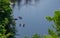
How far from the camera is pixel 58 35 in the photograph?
1.93m

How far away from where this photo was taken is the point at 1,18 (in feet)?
17.7

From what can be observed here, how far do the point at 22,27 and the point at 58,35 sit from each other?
35.8 feet

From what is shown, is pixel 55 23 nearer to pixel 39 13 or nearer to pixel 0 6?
pixel 0 6

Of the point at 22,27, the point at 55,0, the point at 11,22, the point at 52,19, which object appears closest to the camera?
the point at 52,19

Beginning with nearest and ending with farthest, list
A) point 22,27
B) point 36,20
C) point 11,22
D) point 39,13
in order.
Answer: point 11,22 → point 22,27 → point 36,20 → point 39,13

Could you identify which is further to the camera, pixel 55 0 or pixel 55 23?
pixel 55 0

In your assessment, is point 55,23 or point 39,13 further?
point 39,13

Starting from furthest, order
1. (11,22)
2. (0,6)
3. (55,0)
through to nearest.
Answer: (55,0), (11,22), (0,6)

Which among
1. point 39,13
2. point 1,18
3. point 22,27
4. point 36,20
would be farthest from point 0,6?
point 39,13

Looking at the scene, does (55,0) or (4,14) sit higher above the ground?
(4,14)

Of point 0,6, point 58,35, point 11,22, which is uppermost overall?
point 58,35

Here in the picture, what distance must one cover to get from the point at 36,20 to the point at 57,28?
13.0m

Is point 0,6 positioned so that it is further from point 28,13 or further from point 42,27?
point 28,13

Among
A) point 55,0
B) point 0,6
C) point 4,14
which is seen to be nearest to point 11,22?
point 4,14
